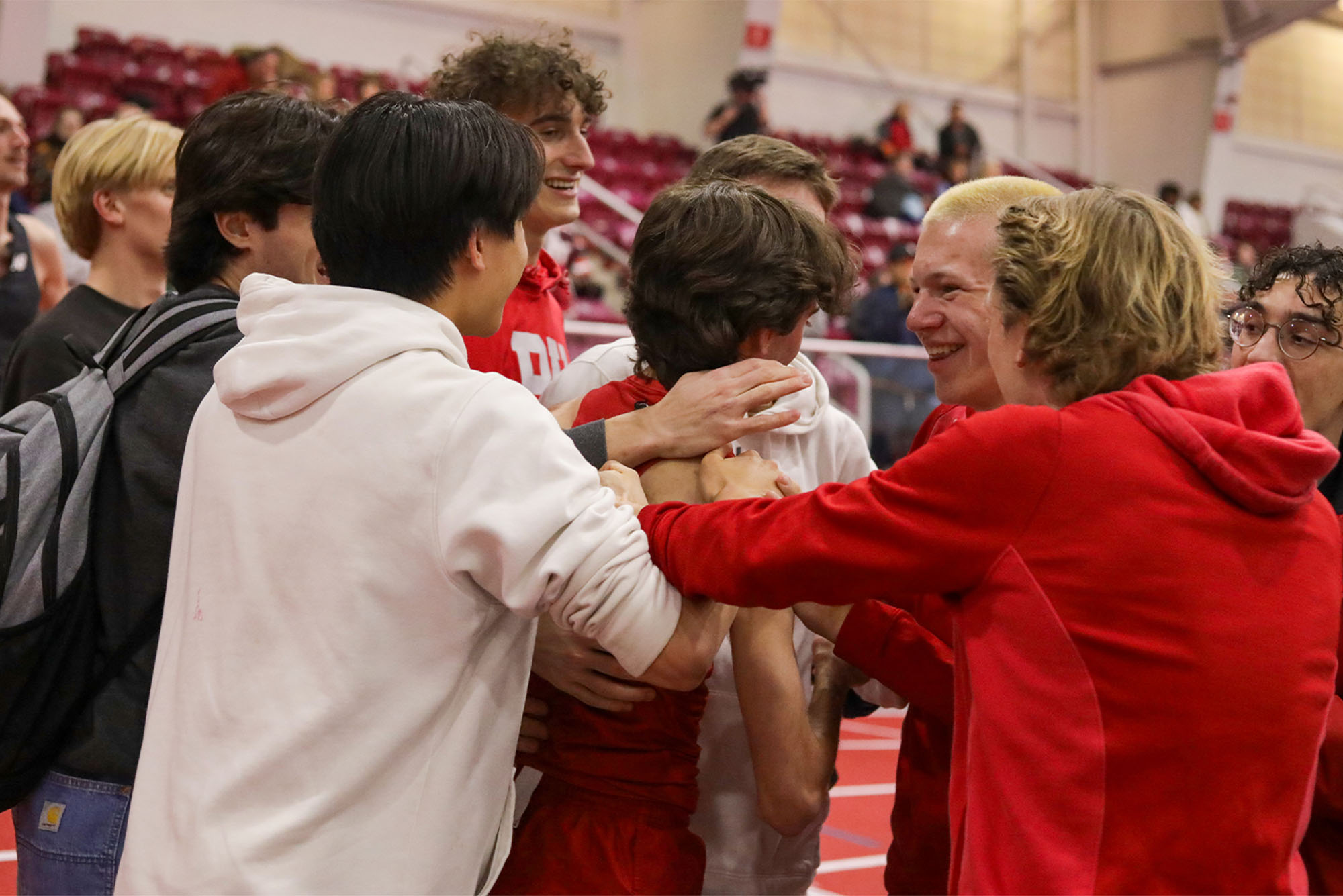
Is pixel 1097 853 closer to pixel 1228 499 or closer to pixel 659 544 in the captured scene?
pixel 1228 499

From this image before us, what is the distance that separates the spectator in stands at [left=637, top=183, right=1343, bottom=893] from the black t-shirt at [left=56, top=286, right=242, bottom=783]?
0.90 m

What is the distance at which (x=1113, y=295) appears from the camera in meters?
1.50

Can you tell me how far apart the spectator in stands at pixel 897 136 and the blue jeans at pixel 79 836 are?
15180mm

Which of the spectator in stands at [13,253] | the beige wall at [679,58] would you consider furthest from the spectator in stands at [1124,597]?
the beige wall at [679,58]

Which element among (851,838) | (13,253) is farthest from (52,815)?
(851,838)

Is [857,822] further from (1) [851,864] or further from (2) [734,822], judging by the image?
(2) [734,822]

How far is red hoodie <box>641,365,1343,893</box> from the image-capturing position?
138cm

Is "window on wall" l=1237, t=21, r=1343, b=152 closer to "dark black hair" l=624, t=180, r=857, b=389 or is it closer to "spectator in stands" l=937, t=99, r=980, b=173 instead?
"spectator in stands" l=937, t=99, r=980, b=173

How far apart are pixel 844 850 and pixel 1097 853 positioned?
312 cm

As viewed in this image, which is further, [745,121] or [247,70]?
[745,121]

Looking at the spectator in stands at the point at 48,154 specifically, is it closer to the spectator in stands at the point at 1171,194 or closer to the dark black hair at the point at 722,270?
the dark black hair at the point at 722,270

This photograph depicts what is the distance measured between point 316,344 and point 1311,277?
1717 mm

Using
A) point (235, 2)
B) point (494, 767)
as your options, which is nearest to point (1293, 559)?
point (494, 767)

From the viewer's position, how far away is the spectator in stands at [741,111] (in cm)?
1328
